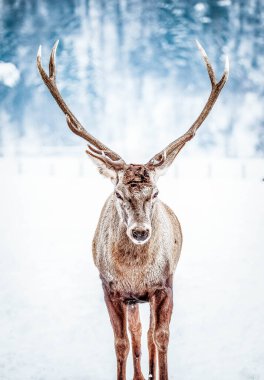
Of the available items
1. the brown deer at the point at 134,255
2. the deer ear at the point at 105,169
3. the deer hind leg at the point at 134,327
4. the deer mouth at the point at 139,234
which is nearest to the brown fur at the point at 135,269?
the brown deer at the point at 134,255

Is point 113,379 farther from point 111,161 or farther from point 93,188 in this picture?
point 93,188

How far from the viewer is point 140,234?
3.29 metres

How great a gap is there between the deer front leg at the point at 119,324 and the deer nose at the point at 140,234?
0.74m

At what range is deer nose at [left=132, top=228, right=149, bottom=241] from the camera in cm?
329

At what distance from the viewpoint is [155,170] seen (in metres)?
3.77

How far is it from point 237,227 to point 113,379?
26.7 feet

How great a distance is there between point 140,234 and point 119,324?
38.6 inches

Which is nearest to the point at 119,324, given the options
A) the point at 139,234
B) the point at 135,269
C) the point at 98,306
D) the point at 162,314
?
the point at 162,314

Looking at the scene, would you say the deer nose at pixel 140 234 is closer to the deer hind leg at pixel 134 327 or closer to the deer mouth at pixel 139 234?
the deer mouth at pixel 139 234

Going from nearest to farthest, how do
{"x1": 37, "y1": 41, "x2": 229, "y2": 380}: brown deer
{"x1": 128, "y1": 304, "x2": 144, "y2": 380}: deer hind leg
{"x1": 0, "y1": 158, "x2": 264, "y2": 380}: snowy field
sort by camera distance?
{"x1": 37, "y1": 41, "x2": 229, "y2": 380}: brown deer → {"x1": 128, "y1": 304, "x2": 144, "y2": 380}: deer hind leg → {"x1": 0, "y1": 158, "x2": 264, "y2": 380}: snowy field

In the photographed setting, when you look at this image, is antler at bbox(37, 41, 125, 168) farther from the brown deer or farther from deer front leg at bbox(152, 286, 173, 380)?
deer front leg at bbox(152, 286, 173, 380)

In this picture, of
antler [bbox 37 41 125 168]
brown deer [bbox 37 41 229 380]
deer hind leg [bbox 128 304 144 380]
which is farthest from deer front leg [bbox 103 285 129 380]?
antler [bbox 37 41 125 168]

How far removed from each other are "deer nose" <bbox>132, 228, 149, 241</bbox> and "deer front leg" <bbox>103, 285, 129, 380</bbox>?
2.44ft

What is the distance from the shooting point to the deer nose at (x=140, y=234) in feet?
10.8
